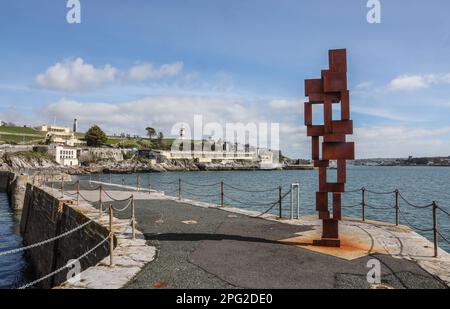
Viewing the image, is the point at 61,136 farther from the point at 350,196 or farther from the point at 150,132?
the point at 350,196

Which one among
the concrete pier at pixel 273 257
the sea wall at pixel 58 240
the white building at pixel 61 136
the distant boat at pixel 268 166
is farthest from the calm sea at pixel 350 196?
the distant boat at pixel 268 166

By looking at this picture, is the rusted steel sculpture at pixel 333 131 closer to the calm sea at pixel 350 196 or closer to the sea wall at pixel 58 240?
the calm sea at pixel 350 196

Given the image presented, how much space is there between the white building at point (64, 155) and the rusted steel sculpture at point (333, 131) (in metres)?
105

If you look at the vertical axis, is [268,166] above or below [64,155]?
below

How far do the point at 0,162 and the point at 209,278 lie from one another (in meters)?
94.2

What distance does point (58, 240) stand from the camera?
13.5m

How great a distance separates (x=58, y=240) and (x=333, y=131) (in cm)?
1143

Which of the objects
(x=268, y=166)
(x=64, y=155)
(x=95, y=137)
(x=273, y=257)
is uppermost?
(x=95, y=137)

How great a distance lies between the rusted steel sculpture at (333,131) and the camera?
8211 mm

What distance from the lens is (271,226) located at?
10617 mm

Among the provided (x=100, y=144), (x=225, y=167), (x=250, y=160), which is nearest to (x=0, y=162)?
(x=100, y=144)

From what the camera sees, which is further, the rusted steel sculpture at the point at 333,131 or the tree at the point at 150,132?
the tree at the point at 150,132

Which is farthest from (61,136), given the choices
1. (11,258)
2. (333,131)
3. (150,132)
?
(333,131)

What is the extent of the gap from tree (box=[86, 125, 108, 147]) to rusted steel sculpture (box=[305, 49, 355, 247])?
443 ft
